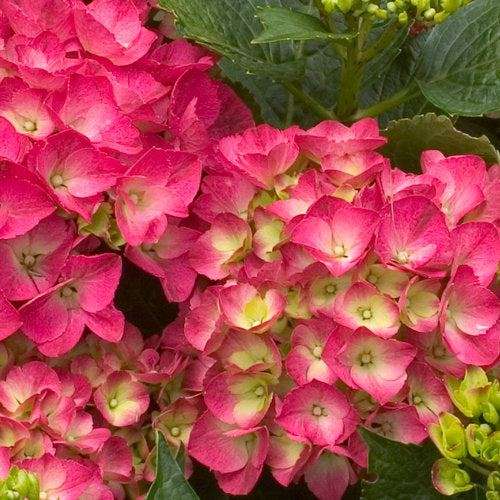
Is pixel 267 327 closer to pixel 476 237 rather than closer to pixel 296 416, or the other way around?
pixel 296 416

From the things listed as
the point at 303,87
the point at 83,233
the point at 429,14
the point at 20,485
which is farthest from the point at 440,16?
the point at 20,485

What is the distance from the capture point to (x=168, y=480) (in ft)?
2.44

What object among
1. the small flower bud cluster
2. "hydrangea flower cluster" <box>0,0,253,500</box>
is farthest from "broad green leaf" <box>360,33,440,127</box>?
the small flower bud cluster

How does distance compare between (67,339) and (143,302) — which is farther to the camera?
(143,302)

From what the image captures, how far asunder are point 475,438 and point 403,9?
1.18 ft

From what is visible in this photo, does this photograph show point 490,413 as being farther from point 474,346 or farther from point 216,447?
point 216,447

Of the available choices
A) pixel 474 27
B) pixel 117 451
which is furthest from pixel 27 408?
pixel 474 27

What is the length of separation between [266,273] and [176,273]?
9cm

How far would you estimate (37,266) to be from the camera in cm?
83

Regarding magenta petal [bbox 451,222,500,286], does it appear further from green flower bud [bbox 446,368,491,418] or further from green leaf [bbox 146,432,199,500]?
green leaf [bbox 146,432,199,500]

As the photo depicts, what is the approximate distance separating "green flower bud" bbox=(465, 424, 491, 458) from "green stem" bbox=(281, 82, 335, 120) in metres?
0.38

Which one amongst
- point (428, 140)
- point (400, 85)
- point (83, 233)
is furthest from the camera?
point (400, 85)

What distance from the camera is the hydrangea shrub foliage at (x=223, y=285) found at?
798mm

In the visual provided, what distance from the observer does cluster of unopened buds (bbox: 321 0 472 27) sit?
90 cm
